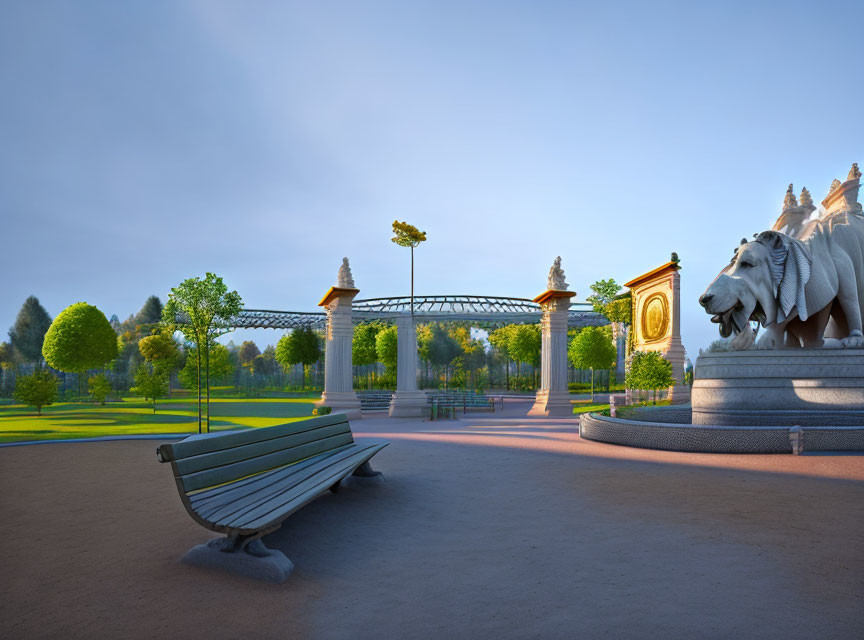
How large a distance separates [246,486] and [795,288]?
9.90 m

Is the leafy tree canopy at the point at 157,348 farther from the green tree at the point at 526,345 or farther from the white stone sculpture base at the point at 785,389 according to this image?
the white stone sculpture base at the point at 785,389

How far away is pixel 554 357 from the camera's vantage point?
65.2 feet

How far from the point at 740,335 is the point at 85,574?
11.1m

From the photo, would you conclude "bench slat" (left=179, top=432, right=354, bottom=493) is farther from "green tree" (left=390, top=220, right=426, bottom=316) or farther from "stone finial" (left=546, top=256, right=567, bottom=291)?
"green tree" (left=390, top=220, right=426, bottom=316)

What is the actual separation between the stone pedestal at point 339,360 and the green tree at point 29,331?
143 feet

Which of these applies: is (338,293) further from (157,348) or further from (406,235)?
(157,348)

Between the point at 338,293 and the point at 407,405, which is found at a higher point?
the point at 338,293

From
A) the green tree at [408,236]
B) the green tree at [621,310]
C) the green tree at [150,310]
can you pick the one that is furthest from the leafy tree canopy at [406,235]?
the green tree at [150,310]

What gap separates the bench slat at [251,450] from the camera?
12.0ft

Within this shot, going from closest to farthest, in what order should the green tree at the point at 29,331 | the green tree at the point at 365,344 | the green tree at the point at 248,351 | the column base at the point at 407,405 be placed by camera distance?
the column base at the point at 407,405, the green tree at the point at 365,344, the green tree at the point at 29,331, the green tree at the point at 248,351

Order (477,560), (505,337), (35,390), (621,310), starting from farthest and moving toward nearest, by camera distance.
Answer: (505,337) < (621,310) < (35,390) < (477,560)

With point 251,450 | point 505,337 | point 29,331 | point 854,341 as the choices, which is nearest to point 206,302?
point 251,450

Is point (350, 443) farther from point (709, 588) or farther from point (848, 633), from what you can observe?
point (848, 633)

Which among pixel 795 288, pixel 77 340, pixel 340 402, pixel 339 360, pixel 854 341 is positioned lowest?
pixel 340 402
